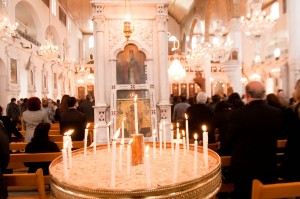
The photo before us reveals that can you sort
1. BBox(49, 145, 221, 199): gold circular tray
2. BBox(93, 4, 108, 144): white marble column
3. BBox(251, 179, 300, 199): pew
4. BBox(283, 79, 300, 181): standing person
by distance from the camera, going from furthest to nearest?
BBox(93, 4, 108, 144): white marble column
BBox(283, 79, 300, 181): standing person
BBox(251, 179, 300, 199): pew
BBox(49, 145, 221, 199): gold circular tray

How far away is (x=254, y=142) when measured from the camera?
115 inches

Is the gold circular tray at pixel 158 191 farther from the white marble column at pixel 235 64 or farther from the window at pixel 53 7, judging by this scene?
the window at pixel 53 7

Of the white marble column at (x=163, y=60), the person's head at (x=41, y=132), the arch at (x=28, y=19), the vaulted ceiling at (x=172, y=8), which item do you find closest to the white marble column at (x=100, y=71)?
the white marble column at (x=163, y=60)

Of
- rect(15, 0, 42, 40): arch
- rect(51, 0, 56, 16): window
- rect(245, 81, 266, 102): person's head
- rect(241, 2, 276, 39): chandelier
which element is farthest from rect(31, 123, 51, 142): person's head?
rect(51, 0, 56, 16): window

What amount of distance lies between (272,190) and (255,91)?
1.22m

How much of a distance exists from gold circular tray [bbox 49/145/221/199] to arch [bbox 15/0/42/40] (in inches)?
667

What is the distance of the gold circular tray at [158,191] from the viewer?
5.41 ft

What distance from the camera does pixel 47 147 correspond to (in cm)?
408

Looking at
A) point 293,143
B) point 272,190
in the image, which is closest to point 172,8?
point 293,143

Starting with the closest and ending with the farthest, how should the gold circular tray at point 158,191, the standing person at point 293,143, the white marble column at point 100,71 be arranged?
1. the gold circular tray at point 158,191
2. the standing person at point 293,143
3. the white marble column at point 100,71

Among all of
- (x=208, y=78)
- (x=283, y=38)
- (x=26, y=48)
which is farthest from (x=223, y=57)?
(x=26, y=48)

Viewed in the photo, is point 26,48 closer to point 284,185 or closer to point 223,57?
point 223,57

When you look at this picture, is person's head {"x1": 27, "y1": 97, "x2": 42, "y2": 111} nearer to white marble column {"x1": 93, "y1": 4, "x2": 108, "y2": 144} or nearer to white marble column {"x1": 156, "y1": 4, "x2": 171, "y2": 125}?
white marble column {"x1": 93, "y1": 4, "x2": 108, "y2": 144}

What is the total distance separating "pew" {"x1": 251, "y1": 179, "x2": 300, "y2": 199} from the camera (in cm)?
195
